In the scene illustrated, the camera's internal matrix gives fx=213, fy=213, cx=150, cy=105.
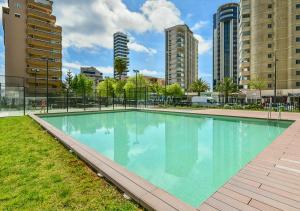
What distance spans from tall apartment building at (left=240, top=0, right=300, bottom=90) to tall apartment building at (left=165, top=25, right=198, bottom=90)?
142 ft

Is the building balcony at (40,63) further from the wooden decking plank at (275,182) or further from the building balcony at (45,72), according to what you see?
the wooden decking plank at (275,182)

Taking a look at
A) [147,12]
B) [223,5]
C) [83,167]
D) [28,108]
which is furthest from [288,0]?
[223,5]

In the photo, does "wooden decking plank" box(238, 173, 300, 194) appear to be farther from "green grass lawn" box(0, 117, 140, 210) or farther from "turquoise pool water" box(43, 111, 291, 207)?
"green grass lawn" box(0, 117, 140, 210)

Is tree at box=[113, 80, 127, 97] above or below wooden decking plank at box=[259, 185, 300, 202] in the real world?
above

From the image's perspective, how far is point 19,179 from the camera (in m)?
3.81

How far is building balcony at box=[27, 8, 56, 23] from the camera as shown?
47.9 meters

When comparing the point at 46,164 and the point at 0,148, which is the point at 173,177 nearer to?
the point at 46,164

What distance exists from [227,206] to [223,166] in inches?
137

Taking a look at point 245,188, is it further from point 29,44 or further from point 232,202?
point 29,44

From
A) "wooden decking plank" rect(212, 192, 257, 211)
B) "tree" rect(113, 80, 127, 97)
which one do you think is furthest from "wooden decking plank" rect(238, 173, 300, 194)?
"tree" rect(113, 80, 127, 97)

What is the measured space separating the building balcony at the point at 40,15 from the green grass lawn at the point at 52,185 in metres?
52.7

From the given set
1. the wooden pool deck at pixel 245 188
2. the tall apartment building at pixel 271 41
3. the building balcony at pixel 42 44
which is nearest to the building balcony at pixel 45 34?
the building balcony at pixel 42 44

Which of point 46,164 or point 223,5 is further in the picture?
point 223,5

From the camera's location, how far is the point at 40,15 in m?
49.1
